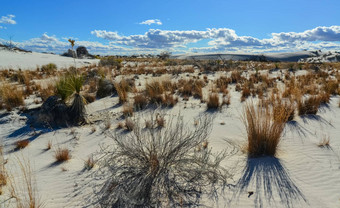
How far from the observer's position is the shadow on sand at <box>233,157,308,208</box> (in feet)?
8.46

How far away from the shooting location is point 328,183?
2.84 meters

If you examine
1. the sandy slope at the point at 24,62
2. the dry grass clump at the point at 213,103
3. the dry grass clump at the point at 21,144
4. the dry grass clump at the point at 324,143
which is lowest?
the dry grass clump at the point at 324,143

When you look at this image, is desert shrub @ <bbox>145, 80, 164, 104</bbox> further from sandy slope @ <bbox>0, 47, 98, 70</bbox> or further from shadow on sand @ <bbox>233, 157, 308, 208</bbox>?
sandy slope @ <bbox>0, 47, 98, 70</bbox>

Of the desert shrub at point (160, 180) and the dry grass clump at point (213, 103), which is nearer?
the desert shrub at point (160, 180)

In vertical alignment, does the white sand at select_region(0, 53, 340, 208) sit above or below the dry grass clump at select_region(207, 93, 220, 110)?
below

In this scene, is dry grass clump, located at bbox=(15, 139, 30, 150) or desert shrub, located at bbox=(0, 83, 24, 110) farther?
desert shrub, located at bbox=(0, 83, 24, 110)

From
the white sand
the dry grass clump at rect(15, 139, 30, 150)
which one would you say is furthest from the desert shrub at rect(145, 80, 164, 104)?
the dry grass clump at rect(15, 139, 30, 150)

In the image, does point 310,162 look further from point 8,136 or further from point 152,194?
point 8,136

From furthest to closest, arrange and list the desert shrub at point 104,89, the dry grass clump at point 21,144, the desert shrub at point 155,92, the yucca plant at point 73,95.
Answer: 1. the desert shrub at point 104,89
2. the desert shrub at point 155,92
3. the yucca plant at point 73,95
4. the dry grass clump at point 21,144

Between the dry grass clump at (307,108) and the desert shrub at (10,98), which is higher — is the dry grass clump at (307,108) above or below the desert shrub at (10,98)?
below

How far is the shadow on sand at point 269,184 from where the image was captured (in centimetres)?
258

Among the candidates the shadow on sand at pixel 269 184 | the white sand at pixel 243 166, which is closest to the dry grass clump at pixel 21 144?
the white sand at pixel 243 166

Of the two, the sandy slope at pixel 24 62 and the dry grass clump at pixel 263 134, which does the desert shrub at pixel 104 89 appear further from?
the sandy slope at pixel 24 62

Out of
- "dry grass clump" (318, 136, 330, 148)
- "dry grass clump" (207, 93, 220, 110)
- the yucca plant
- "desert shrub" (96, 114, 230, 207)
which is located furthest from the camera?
"dry grass clump" (207, 93, 220, 110)
